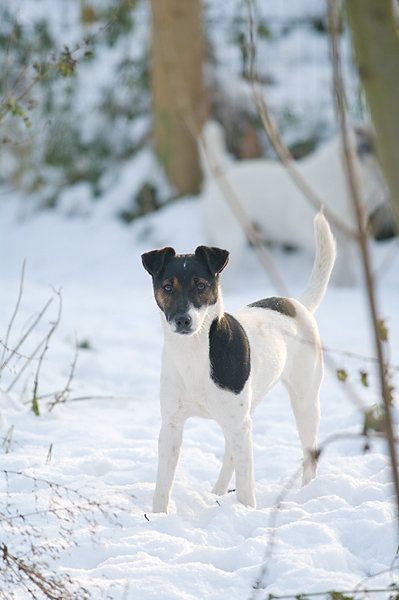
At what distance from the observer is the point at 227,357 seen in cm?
333

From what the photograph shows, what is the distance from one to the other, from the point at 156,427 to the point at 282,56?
9041 millimetres

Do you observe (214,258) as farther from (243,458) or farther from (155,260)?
(243,458)

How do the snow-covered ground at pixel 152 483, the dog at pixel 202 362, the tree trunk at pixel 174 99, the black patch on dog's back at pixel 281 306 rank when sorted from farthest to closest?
the tree trunk at pixel 174 99 → the black patch on dog's back at pixel 281 306 → the dog at pixel 202 362 → the snow-covered ground at pixel 152 483

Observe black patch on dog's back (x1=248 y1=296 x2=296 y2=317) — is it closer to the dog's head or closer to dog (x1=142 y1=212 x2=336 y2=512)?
dog (x1=142 y1=212 x2=336 y2=512)

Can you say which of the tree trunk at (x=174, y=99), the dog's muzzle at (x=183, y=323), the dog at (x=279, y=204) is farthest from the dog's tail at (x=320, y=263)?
the tree trunk at (x=174, y=99)

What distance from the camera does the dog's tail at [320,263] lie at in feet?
12.3

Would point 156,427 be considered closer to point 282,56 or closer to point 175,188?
point 175,188

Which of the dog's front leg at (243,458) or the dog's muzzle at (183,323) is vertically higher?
the dog's muzzle at (183,323)

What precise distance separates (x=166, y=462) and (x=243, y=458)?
0.33m

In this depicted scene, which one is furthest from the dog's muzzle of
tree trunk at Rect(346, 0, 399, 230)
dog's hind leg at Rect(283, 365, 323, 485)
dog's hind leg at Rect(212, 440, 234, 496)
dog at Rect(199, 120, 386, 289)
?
dog at Rect(199, 120, 386, 289)

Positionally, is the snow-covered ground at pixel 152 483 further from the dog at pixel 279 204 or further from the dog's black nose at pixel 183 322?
the dog at pixel 279 204

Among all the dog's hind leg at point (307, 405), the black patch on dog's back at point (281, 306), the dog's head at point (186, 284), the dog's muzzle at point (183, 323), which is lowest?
the dog's hind leg at point (307, 405)

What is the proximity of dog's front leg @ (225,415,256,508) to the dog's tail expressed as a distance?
0.99m

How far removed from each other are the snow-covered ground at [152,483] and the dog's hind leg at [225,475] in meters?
0.08
